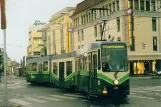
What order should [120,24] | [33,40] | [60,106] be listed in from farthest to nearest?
[33,40]
[120,24]
[60,106]

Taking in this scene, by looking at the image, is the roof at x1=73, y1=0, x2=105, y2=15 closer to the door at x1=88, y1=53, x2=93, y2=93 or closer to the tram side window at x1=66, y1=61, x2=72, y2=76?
the tram side window at x1=66, y1=61, x2=72, y2=76

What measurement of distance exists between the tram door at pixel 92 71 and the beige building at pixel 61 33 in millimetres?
54824

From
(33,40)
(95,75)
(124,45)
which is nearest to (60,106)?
(95,75)

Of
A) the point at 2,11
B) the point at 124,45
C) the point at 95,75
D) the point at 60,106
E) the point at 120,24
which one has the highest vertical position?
the point at 120,24

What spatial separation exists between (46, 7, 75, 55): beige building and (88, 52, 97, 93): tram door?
54.8 metres

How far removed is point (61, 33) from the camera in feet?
276

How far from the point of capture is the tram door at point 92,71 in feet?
61.7

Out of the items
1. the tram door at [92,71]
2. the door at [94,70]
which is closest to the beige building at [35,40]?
the tram door at [92,71]

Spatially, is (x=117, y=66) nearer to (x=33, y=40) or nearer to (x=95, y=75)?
(x=95, y=75)

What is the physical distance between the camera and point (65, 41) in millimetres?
82062

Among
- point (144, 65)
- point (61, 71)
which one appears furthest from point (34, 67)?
point (144, 65)

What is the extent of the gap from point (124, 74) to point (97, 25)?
4833 centimetres

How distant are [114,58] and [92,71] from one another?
1.55 meters

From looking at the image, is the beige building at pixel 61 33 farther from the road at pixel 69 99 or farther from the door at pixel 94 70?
the door at pixel 94 70
